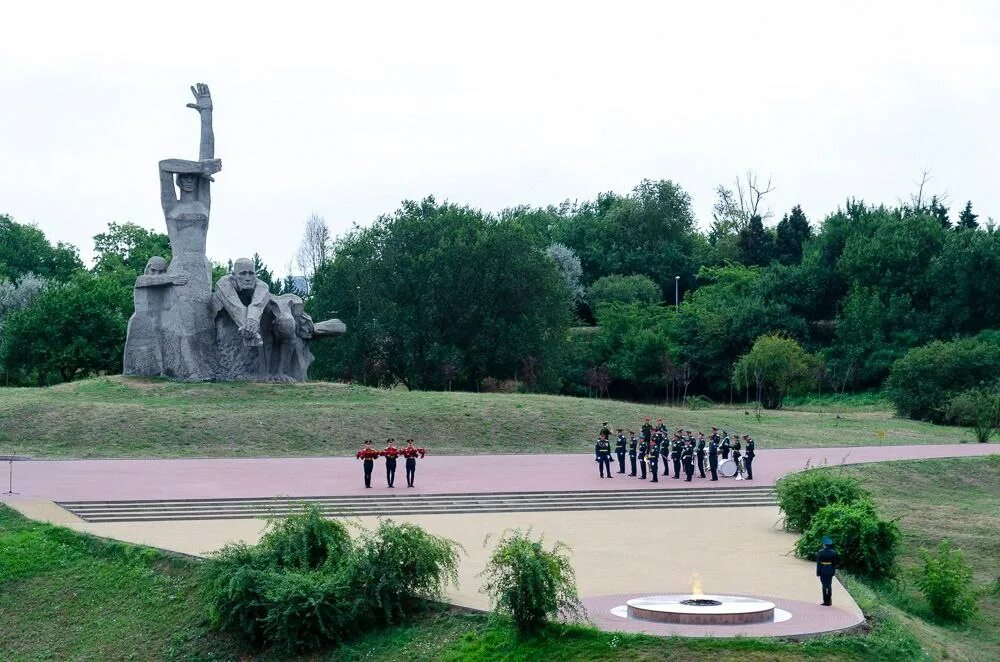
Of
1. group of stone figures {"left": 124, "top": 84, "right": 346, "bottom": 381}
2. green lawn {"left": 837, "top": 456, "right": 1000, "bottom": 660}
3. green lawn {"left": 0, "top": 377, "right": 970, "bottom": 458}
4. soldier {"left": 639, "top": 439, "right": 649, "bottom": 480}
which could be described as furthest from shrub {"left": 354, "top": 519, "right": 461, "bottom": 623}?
group of stone figures {"left": 124, "top": 84, "right": 346, "bottom": 381}

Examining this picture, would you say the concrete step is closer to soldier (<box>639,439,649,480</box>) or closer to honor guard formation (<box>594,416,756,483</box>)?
honor guard formation (<box>594,416,756,483</box>)

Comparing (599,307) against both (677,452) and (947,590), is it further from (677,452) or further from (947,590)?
(947,590)

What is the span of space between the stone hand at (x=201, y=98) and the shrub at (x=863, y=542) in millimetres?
27649

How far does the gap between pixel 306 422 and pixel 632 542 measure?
16682 mm

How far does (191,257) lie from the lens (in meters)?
42.0

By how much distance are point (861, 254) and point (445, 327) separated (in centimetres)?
2164

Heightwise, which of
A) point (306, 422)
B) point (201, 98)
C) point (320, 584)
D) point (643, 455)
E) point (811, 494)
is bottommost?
point (320, 584)

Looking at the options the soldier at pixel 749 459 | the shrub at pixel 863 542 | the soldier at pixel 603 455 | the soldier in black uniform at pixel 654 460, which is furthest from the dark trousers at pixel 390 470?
the shrub at pixel 863 542

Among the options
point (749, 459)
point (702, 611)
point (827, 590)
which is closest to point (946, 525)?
point (749, 459)

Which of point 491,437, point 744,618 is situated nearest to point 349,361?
point 491,437

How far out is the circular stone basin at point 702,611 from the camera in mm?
15422

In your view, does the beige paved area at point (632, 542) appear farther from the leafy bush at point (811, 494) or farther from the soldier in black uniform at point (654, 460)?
the soldier in black uniform at point (654, 460)

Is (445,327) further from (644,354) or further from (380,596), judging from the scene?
(380,596)

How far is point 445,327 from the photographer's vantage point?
58.0 meters
